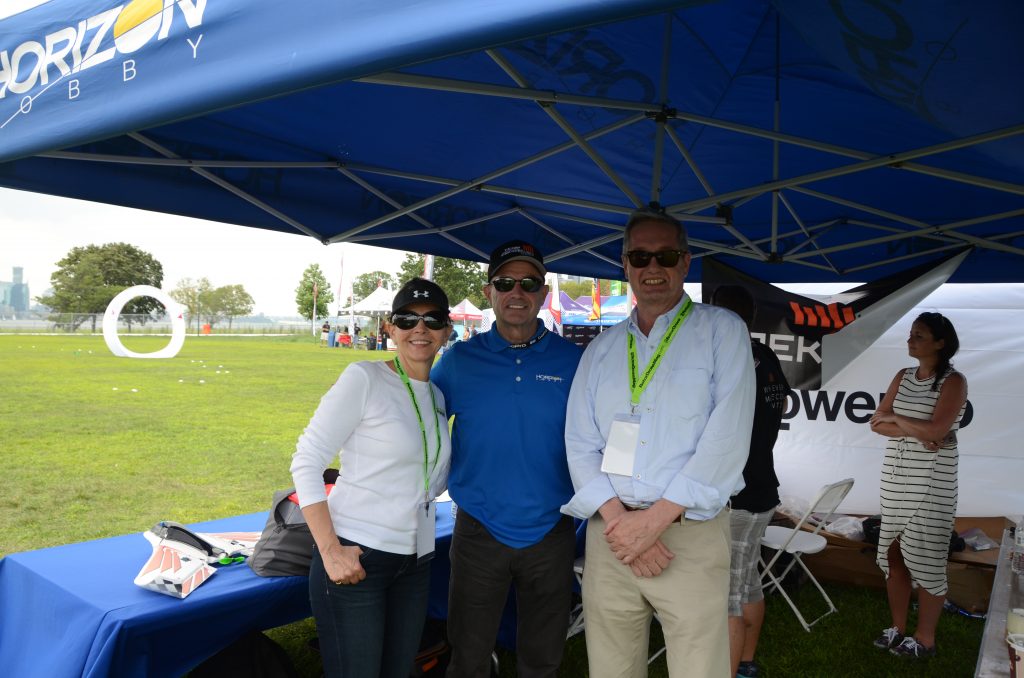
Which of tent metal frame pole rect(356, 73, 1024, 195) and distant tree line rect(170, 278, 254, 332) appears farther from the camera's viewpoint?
distant tree line rect(170, 278, 254, 332)

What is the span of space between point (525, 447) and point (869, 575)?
4004 millimetres

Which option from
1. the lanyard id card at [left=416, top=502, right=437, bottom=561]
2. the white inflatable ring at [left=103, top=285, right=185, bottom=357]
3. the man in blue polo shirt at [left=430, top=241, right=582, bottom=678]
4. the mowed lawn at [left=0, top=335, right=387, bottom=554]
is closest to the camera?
the lanyard id card at [left=416, top=502, right=437, bottom=561]

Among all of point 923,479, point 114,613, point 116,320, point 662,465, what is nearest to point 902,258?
point 923,479

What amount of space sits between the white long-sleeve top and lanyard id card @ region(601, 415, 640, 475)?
0.57 metres

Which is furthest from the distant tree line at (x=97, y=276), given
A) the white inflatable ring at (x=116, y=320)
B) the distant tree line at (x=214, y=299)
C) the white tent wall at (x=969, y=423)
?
the white tent wall at (x=969, y=423)

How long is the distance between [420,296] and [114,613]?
143 centimetres

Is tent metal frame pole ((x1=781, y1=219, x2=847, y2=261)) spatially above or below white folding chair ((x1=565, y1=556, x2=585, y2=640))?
above

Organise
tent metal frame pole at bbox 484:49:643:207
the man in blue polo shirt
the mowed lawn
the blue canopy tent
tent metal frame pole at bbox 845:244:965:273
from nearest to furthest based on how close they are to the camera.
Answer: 1. the blue canopy tent
2. tent metal frame pole at bbox 484:49:643:207
3. the man in blue polo shirt
4. tent metal frame pole at bbox 845:244:965:273
5. the mowed lawn

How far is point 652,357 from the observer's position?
6.34 ft

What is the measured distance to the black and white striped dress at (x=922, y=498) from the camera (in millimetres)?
3621

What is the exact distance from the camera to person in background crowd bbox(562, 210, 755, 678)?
1.79 meters

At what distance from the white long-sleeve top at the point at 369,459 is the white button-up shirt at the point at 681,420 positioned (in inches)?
19.3

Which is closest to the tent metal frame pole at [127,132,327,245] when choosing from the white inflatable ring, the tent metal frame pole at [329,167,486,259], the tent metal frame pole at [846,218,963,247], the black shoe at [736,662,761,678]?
the tent metal frame pole at [329,167,486,259]

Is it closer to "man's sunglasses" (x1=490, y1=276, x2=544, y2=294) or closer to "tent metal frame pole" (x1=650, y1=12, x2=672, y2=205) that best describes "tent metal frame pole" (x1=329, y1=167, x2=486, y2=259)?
"man's sunglasses" (x1=490, y1=276, x2=544, y2=294)
